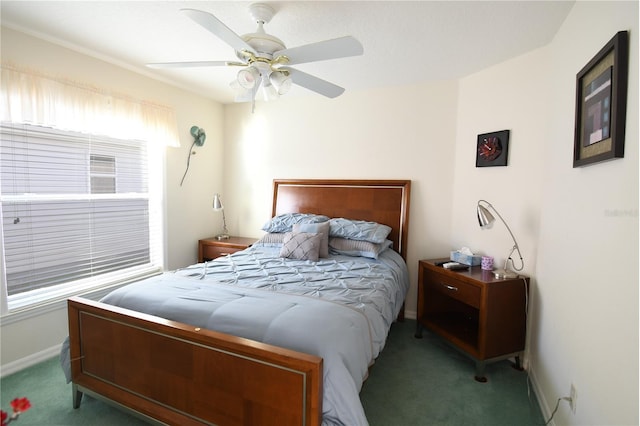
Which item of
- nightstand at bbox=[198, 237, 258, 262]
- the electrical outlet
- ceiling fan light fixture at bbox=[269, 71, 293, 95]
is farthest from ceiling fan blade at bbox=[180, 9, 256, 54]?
the electrical outlet

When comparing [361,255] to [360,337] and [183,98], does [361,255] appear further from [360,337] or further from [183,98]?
[183,98]

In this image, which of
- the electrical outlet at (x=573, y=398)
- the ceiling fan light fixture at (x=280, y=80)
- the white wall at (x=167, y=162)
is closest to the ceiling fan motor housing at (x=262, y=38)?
the ceiling fan light fixture at (x=280, y=80)

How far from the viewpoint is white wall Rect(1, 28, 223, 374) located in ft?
7.70

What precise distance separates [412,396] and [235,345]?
54.7 inches

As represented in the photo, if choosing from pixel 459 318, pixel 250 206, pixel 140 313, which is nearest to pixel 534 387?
pixel 459 318

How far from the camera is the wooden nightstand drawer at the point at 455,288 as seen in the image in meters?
2.39

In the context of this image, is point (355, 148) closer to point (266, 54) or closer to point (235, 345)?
point (266, 54)

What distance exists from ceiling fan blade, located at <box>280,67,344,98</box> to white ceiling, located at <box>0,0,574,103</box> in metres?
0.35

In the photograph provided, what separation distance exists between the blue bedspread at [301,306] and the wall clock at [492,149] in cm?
131

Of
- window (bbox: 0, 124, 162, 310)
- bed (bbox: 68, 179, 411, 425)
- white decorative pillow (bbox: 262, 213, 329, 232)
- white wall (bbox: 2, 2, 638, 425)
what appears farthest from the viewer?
white decorative pillow (bbox: 262, 213, 329, 232)

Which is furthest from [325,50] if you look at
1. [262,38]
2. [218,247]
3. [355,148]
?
[218,247]

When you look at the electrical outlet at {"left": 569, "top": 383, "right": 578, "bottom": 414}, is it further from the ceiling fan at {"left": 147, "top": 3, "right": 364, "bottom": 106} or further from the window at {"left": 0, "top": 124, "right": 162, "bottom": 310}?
the window at {"left": 0, "top": 124, "right": 162, "bottom": 310}

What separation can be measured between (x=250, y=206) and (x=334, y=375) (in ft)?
10.2

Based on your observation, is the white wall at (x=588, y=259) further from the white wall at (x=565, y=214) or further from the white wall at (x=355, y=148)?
the white wall at (x=355, y=148)
